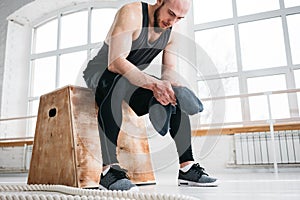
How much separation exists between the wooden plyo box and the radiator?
1912 mm

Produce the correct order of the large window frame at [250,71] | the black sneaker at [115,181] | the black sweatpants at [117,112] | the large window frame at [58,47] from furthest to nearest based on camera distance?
the large window frame at [58,47]
the large window frame at [250,71]
the black sweatpants at [117,112]
the black sneaker at [115,181]

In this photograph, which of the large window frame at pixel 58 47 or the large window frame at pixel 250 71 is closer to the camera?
the large window frame at pixel 250 71

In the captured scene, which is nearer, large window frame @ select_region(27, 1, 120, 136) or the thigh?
the thigh

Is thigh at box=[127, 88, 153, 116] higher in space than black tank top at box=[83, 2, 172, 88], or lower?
lower

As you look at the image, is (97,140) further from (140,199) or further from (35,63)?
(35,63)

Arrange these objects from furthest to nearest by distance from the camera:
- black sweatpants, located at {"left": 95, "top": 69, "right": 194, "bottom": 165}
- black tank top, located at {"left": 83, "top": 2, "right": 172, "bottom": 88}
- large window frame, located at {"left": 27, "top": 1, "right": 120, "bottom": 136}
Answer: large window frame, located at {"left": 27, "top": 1, "right": 120, "bottom": 136}
black tank top, located at {"left": 83, "top": 2, "right": 172, "bottom": 88}
black sweatpants, located at {"left": 95, "top": 69, "right": 194, "bottom": 165}

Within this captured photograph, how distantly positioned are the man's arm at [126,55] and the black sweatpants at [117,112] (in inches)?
1.9

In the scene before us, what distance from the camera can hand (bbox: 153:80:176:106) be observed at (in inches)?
41.9

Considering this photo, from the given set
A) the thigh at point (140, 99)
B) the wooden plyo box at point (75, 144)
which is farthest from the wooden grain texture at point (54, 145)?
the thigh at point (140, 99)

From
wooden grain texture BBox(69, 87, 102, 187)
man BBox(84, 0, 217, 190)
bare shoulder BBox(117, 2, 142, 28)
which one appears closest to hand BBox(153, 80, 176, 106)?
man BBox(84, 0, 217, 190)

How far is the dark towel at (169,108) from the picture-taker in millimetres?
1155

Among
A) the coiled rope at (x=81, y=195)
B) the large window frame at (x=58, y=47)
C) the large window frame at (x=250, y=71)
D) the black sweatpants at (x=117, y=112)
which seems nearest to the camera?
the coiled rope at (x=81, y=195)

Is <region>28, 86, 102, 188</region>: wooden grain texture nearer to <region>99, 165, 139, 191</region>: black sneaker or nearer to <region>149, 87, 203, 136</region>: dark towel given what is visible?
<region>99, 165, 139, 191</region>: black sneaker

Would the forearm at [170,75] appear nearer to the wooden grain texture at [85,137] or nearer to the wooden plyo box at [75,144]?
the wooden plyo box at [75,144]
